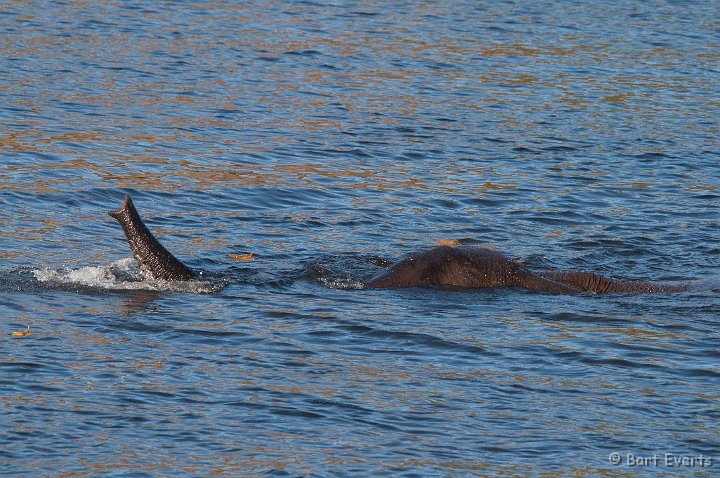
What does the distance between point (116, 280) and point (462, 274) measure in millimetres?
2629

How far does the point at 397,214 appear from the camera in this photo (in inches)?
510

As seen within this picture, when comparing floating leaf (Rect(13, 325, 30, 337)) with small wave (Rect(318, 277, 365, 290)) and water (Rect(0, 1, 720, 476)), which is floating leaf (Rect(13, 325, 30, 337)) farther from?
small wave (Rect(318, 277, 365, 290))

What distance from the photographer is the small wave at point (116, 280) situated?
9.62 metres

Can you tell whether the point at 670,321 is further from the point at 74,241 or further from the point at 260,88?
the point at 260,88

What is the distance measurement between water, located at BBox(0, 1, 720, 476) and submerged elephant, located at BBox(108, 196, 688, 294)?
0.13 m

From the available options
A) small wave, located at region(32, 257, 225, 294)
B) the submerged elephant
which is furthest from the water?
the submerged elephant

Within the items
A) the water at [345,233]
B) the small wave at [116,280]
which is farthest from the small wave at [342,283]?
the small wave at [116,280]

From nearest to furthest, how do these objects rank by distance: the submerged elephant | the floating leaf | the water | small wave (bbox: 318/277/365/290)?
the water, the floating leaf, the submerged elephant, small wave (bbox: 318/277/365/290)

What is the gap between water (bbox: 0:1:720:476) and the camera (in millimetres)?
7184
